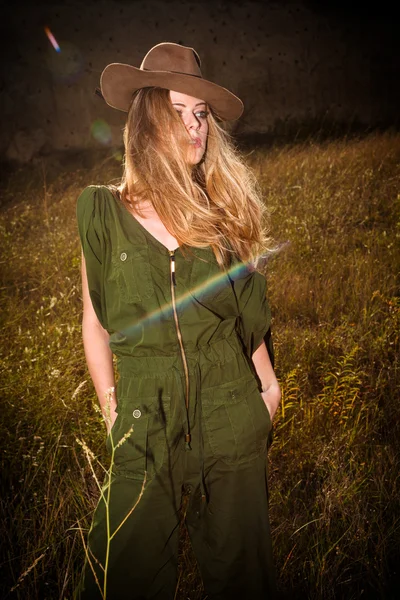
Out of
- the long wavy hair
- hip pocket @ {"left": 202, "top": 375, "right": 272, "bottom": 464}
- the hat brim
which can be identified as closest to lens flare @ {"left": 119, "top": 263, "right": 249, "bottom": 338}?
the long wavy hair

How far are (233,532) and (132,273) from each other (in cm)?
86

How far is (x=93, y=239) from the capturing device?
1.57 metres

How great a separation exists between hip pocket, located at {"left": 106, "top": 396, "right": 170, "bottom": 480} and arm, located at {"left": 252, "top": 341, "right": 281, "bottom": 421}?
0.44 metres

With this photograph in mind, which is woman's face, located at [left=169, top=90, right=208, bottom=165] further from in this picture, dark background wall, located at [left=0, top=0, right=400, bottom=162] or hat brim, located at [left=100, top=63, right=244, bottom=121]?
dark background wall, located at [left=0, top=0, right=400, bottom=162]

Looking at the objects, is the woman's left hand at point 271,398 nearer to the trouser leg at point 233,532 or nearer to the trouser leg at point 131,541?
the trouser leg at point 233,532

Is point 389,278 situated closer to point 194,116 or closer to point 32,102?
point 194,116

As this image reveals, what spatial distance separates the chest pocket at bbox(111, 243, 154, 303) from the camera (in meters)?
1.51

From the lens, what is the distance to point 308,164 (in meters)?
7.32

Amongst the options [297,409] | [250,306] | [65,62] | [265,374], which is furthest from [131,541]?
[65,62]

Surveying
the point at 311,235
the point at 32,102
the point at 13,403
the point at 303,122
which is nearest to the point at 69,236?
the point at 311,235

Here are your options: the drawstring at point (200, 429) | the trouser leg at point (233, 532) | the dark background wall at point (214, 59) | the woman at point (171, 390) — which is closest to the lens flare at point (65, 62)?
the dark background wall at point (214, 59)

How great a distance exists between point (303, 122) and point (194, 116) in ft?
33.9

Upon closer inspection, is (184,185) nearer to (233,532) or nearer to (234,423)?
(234,423)

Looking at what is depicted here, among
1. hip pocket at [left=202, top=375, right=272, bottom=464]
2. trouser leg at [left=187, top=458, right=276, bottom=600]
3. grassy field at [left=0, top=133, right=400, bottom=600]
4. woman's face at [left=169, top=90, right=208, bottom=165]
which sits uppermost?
woman's face at [left=169, top=90, right=208, bottom=165]
